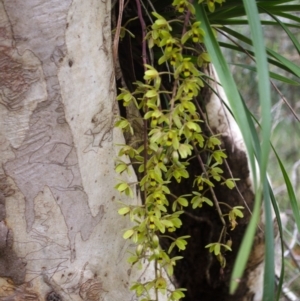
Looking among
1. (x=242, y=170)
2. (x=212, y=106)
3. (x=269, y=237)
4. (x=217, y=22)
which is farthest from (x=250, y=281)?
(x=269, y=237)

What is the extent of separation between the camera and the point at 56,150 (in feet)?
2.70

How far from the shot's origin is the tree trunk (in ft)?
2.59

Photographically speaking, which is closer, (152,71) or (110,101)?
(152,71)

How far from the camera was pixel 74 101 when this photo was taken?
82 centimetres

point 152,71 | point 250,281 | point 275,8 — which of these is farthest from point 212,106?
point 152,71

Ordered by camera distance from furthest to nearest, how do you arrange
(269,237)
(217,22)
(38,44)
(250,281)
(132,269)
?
(250,281)
(217,22)
(132,269)
(38,44)
(269,237)

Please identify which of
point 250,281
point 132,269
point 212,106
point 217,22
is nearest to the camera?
point 132,269

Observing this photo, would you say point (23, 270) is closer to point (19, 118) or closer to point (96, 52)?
point (19, 118)

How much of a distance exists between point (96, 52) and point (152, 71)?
0.47ft

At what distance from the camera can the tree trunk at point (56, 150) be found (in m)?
0.79

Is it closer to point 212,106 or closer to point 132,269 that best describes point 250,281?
point 212,106

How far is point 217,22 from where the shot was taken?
1.10m

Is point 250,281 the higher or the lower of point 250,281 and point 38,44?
the lower

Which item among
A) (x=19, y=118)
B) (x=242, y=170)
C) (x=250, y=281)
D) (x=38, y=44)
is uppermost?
(x=38, y=44)
